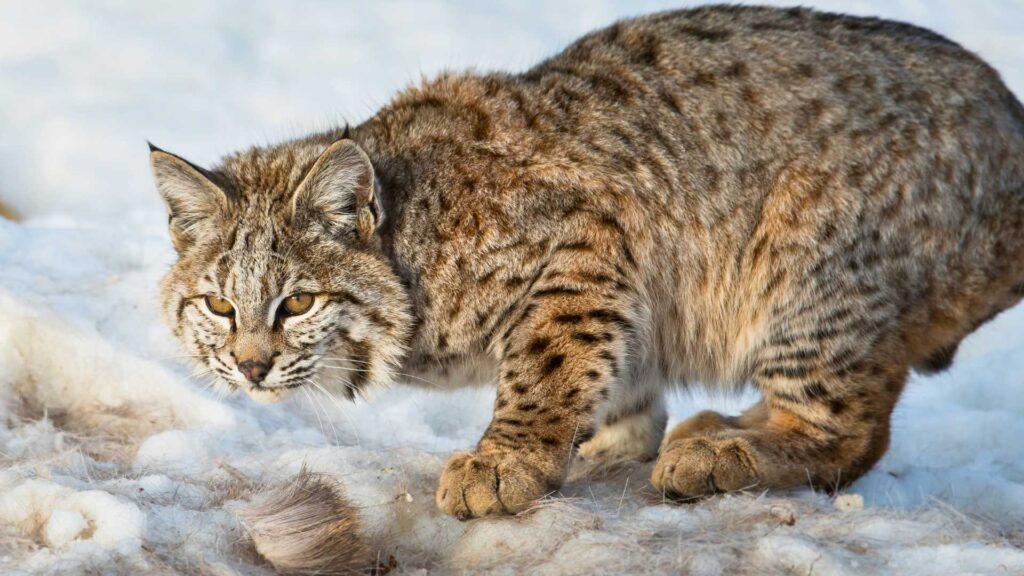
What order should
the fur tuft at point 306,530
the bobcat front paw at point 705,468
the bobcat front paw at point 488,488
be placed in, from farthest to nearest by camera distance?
the bobcat front paw at point 705,468, the bobcat front paw at point 488,488, the fur tuft at point 306,530

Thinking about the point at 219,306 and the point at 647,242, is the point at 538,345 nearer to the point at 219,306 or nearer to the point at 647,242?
the point at 647,242

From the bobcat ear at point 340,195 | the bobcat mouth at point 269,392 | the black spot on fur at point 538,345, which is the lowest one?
the bobcat mouth at point 269,392

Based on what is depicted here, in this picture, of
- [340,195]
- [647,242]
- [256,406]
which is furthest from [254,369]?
[647,242]

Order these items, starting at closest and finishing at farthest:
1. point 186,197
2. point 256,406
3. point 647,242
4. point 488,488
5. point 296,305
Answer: point 488,488 < point 296,305 < point 186,197 < point 647,242 < point 256,406

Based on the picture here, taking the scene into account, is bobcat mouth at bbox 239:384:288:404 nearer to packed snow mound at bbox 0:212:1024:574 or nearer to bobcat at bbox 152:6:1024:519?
bobcat at bbox 152:6:1024:519

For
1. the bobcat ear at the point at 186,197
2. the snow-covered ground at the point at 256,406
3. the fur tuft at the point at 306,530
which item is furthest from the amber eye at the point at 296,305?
the fur tuft at the point at 306,530

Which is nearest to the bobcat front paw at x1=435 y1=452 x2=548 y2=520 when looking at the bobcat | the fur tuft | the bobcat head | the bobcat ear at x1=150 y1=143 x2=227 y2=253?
the bobcat

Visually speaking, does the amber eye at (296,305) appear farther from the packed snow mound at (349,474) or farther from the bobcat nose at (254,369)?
the packed snow mound at (349,474)
